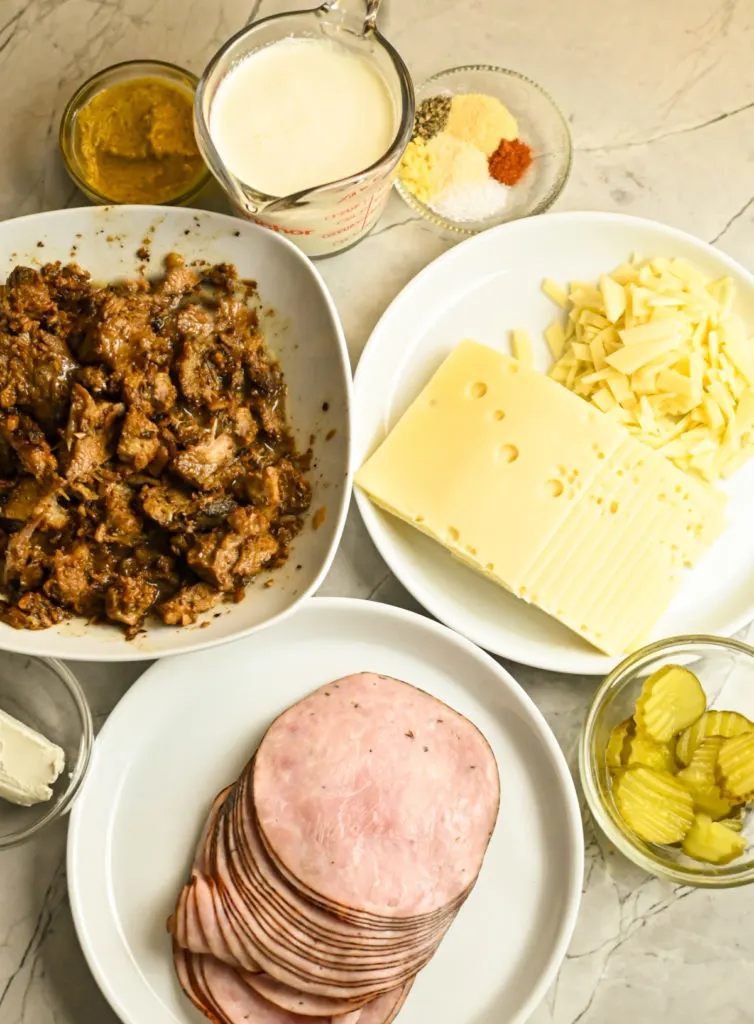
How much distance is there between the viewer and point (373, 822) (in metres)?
2.04

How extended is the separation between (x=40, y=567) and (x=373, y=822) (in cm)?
90

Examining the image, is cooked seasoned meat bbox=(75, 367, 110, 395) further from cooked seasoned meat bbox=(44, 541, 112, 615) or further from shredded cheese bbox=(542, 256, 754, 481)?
shredded cheese bbox=(542, 256, 754, 481)

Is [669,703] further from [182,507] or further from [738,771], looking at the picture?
[182,507]

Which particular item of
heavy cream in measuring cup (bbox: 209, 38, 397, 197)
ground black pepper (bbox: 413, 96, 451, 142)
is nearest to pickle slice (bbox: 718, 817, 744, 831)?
heavy cream in measuring cup (bbox: 209, 38, 397, 197)

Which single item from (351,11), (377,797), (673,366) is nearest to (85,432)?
(377,797)

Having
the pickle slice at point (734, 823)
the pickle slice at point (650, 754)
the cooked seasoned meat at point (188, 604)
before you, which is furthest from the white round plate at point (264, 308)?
the pickle slice at point (734, 823)

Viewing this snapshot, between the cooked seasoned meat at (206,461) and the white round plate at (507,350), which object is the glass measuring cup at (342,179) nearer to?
the white round plate at (507,350)

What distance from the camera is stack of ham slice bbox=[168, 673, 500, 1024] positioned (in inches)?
75.6

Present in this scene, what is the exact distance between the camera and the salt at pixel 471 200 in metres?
2.40

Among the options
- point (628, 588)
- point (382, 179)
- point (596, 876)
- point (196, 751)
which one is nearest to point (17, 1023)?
point (196, 751)

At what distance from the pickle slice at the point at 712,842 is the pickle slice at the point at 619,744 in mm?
205

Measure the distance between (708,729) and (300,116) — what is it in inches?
66.2

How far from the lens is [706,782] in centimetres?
212

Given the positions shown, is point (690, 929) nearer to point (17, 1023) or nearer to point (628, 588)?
point (628, 588)
